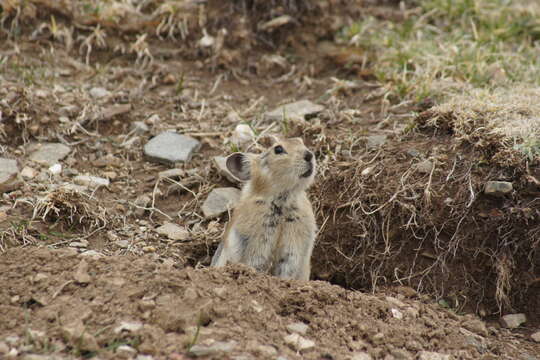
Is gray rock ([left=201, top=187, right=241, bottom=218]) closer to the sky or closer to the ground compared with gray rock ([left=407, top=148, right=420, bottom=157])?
closer to the ground

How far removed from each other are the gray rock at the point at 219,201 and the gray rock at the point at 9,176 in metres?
1.94

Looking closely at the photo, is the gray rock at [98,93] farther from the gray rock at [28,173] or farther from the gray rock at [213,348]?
the gray rock at [213,348]

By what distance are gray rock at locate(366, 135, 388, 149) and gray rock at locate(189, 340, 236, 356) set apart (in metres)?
3.68

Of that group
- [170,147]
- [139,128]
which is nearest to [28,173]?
[139,128]

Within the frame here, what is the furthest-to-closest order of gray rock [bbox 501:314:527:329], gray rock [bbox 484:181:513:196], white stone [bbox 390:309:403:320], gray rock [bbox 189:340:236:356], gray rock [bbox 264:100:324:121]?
gray rock [bbox 264:100:324:121] → gray rock [bbox 484:181:513:196] → gray rock [bbox 501:314:527:329] → white stone [bbox 390:309:403:320] → gray rock [bbox 189:340:236:356]

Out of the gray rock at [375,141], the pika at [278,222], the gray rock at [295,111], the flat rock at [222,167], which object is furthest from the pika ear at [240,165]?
the gray rock at [295,111]

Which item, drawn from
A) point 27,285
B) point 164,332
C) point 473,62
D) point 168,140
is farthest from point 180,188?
point 473,62

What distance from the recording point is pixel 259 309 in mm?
4863

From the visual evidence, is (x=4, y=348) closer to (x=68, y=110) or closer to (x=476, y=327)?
(x=476, y=327)

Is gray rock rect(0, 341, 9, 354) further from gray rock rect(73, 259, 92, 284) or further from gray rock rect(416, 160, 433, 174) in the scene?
gray rock rect(416, 160, 433, 174)

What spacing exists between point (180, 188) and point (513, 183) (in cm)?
351

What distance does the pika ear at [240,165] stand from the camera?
669cm

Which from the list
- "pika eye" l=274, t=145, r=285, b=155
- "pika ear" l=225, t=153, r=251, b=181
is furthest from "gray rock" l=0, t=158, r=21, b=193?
"pika eye" l=274, t=145, r=285, b=155

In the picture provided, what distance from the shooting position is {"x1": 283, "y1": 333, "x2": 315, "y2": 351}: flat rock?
15.0 feet
